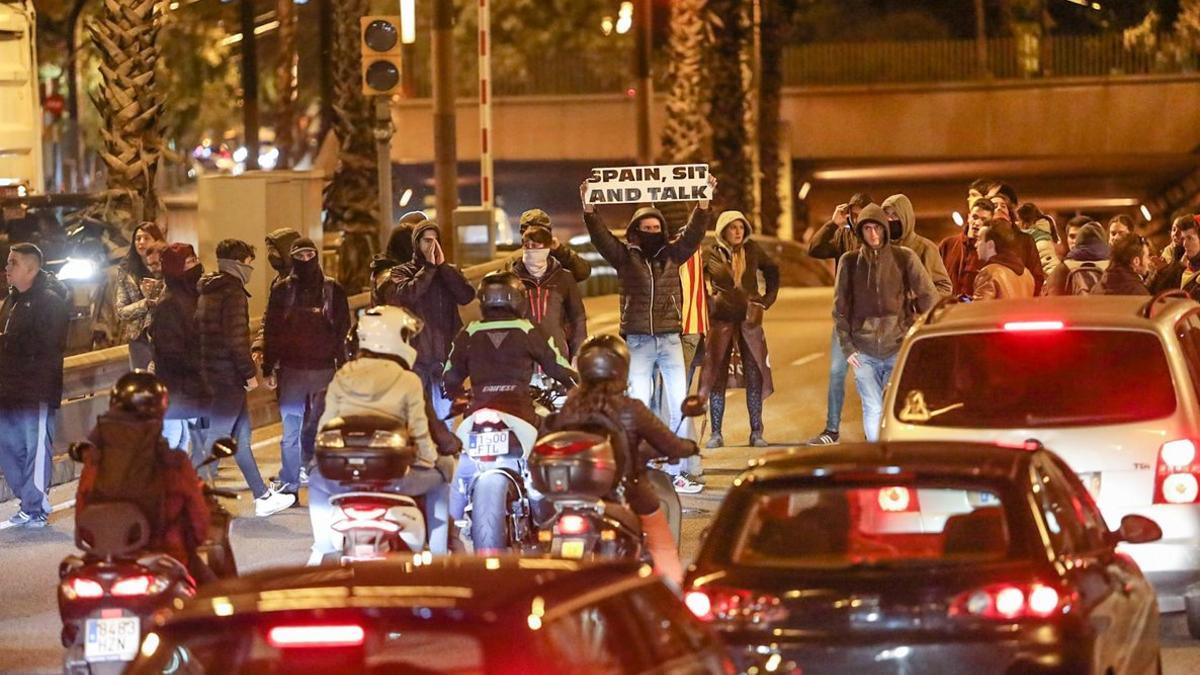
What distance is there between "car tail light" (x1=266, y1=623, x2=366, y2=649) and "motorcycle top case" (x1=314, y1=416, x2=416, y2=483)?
3.87 metres

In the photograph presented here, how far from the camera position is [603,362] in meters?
9.30

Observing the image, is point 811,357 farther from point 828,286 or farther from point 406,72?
point 406,72

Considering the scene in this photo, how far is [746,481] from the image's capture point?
745 centimetres

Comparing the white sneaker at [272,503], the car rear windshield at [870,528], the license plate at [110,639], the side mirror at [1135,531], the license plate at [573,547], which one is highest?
the car rear windshield at [870,528]

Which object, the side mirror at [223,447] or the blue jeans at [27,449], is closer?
the side mirror at [223,447]

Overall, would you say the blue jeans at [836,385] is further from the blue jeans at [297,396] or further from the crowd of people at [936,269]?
the blue jeans at [297,396]

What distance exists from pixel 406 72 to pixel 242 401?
157ft

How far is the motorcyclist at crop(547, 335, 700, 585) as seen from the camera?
9281 millimetres

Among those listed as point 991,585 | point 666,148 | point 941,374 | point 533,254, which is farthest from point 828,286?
point 991,585

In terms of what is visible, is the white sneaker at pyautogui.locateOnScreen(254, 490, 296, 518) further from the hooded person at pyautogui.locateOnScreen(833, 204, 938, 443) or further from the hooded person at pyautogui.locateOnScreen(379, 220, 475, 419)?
the hooded person at pyautogui.locateOnScreen(833, 204, 938, 443)

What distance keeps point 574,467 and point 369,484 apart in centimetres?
89

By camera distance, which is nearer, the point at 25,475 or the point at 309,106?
the point at 25,475

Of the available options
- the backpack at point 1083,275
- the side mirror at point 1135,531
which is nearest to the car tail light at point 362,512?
the side mirror at point 1135,531

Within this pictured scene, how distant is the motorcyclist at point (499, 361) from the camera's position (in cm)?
1033
